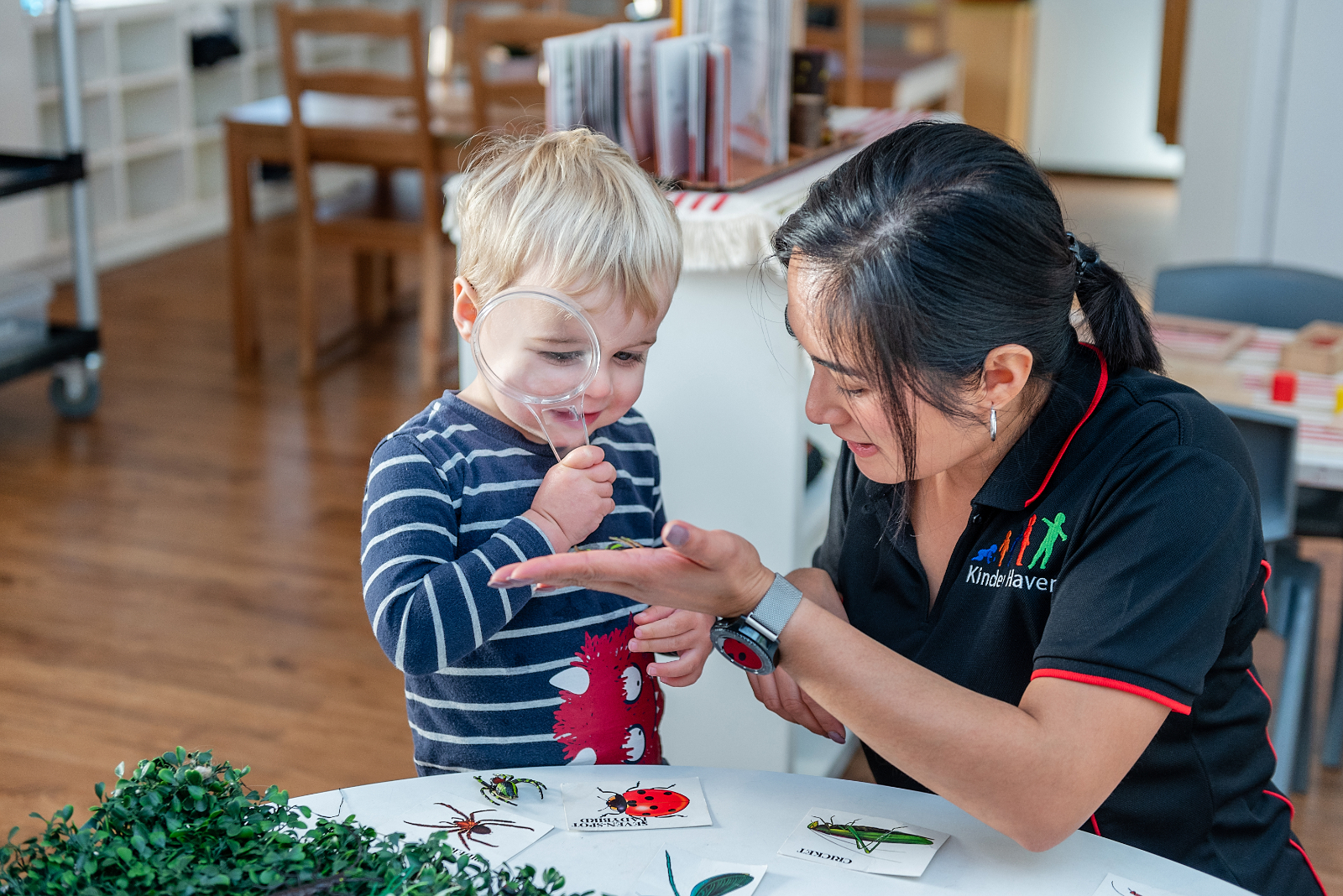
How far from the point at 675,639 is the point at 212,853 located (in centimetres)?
45

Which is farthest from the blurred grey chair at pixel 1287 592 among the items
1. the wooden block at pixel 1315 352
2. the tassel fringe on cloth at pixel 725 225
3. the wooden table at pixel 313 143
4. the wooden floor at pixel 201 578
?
the wooden table at pixel 313 143

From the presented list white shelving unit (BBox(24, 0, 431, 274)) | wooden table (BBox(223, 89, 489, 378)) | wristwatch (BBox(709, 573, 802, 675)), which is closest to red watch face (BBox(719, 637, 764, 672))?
wristwatch (BBox(709, 573, 802, 675))

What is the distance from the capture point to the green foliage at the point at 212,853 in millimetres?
747

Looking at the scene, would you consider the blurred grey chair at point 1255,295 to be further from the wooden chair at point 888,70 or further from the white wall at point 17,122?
the white wall at point 17,122

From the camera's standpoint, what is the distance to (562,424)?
112 cm

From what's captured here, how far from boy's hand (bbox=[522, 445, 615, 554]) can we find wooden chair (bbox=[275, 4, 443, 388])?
2.79 meters

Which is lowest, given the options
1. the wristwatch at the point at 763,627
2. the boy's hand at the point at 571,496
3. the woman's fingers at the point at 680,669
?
the woman's fingers at the point at 680,669

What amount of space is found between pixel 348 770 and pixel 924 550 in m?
1.30

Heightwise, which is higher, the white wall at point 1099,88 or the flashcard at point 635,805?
the white wall at point 1099,88

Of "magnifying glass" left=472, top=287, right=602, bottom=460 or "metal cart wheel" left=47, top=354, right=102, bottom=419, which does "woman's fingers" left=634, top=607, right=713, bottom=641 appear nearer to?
"magnifying glass" left=472, top=287, right=602, bottom=460

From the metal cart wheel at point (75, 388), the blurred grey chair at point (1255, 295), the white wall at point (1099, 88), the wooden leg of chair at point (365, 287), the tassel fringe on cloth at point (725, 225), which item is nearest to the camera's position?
the tassel fringe on cloth at point (725, 225)

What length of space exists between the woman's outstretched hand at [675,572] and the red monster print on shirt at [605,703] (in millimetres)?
275

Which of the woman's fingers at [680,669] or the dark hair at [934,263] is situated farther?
the woman's fingers at [680,669]

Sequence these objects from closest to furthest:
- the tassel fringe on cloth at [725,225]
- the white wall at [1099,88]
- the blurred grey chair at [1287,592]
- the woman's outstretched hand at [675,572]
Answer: the woman's outstretched hand at [675,572], the tassel fringe on cloth at [725,225], the blurred grey chair at [1287,592], the white wall at [1099,88]
